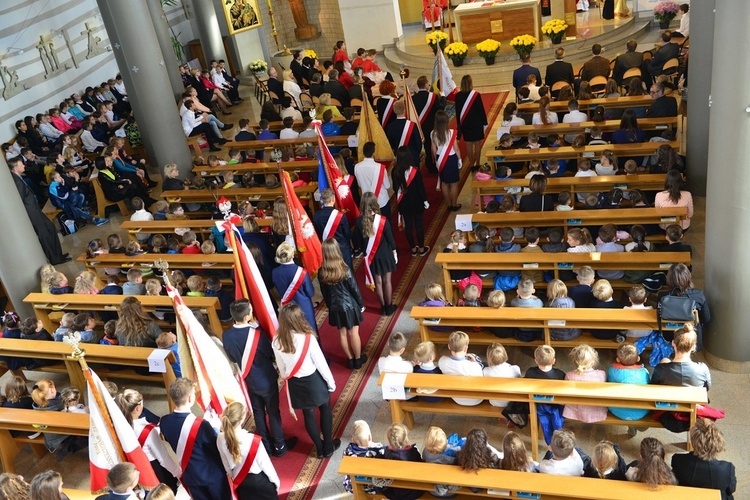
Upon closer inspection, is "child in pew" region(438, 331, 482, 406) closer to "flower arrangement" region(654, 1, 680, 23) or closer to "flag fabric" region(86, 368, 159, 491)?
"flag fabric" region(86, 368, 159, 491)

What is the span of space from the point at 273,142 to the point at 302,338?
720 cm

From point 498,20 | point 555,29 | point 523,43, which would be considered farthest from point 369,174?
point 498,20

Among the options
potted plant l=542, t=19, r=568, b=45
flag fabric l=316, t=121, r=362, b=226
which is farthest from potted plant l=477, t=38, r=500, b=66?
flag fabric l=316, t=121, r=362, b=226

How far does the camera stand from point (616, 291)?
7.60 metres

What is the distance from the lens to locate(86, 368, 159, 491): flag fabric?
17.4 feet

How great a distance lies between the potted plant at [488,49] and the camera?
16.2 m

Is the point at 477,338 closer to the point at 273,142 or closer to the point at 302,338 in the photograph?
the point at 302,338

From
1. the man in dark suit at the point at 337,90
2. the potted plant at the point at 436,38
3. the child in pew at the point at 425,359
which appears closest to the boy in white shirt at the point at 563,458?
the child in pew at the point at 425,359

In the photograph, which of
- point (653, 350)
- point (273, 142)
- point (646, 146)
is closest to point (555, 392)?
point (653, 350)

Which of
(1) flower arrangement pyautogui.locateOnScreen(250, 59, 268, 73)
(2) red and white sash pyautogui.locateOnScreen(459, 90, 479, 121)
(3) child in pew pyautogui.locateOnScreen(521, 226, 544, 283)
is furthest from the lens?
(1) flower arrangement pyautogui.locateOnScreen(250, 59, 268, 73)

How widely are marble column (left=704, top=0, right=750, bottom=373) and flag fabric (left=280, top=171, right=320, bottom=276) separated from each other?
12.5 feet

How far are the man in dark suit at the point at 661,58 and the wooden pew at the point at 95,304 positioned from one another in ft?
27.7

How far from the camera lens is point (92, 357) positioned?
7457mm

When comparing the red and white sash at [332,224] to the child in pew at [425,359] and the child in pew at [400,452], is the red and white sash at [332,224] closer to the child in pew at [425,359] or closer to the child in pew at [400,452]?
the child in pew at [425,359]
